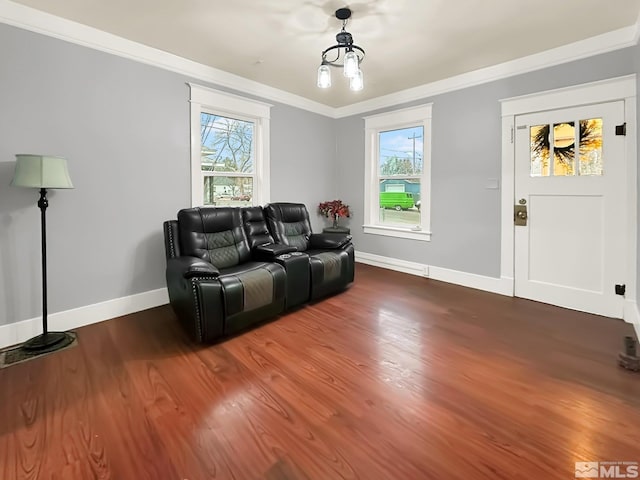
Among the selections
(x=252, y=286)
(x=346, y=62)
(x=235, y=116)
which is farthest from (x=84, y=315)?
(x=346, y=62)

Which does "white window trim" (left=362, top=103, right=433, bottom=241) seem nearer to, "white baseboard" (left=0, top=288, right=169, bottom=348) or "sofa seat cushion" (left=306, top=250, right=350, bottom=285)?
"sofa seat cushion" (left=306, top=250, right=350, bottom=285)

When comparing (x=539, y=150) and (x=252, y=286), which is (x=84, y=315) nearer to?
(x=252, y=286)

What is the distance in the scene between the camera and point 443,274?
164 inches

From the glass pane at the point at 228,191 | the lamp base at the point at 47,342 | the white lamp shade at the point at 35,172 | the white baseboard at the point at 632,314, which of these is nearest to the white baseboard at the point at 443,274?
the white baseboard at the point at 632,314

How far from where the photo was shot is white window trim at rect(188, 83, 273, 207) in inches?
138

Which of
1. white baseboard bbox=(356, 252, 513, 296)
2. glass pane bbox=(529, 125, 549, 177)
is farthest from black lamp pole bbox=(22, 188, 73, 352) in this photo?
Result: glass pane bbox=(529, 125, 549, 177)

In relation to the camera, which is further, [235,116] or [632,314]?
[235,116]

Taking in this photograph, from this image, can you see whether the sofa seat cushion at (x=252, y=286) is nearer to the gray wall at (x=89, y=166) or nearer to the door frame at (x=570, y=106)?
the gray wall at (x=89, y=166)

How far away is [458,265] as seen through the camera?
402 cm

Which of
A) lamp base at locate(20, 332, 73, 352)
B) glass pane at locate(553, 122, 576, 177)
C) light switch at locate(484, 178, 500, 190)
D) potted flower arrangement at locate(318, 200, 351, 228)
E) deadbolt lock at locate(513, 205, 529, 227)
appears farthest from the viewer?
potted flower arrangement at locate(318, 200, 351, 228)

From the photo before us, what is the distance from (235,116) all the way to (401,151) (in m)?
2.38

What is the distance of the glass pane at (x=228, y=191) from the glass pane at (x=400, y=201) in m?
2.08

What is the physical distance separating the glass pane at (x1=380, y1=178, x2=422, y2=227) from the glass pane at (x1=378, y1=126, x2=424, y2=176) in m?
0.15

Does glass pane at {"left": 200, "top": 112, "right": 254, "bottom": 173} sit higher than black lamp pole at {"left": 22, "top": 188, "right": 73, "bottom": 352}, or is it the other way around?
glass pane at {"left": 200, "top": 112, "right": 254, "bottom": 173}
